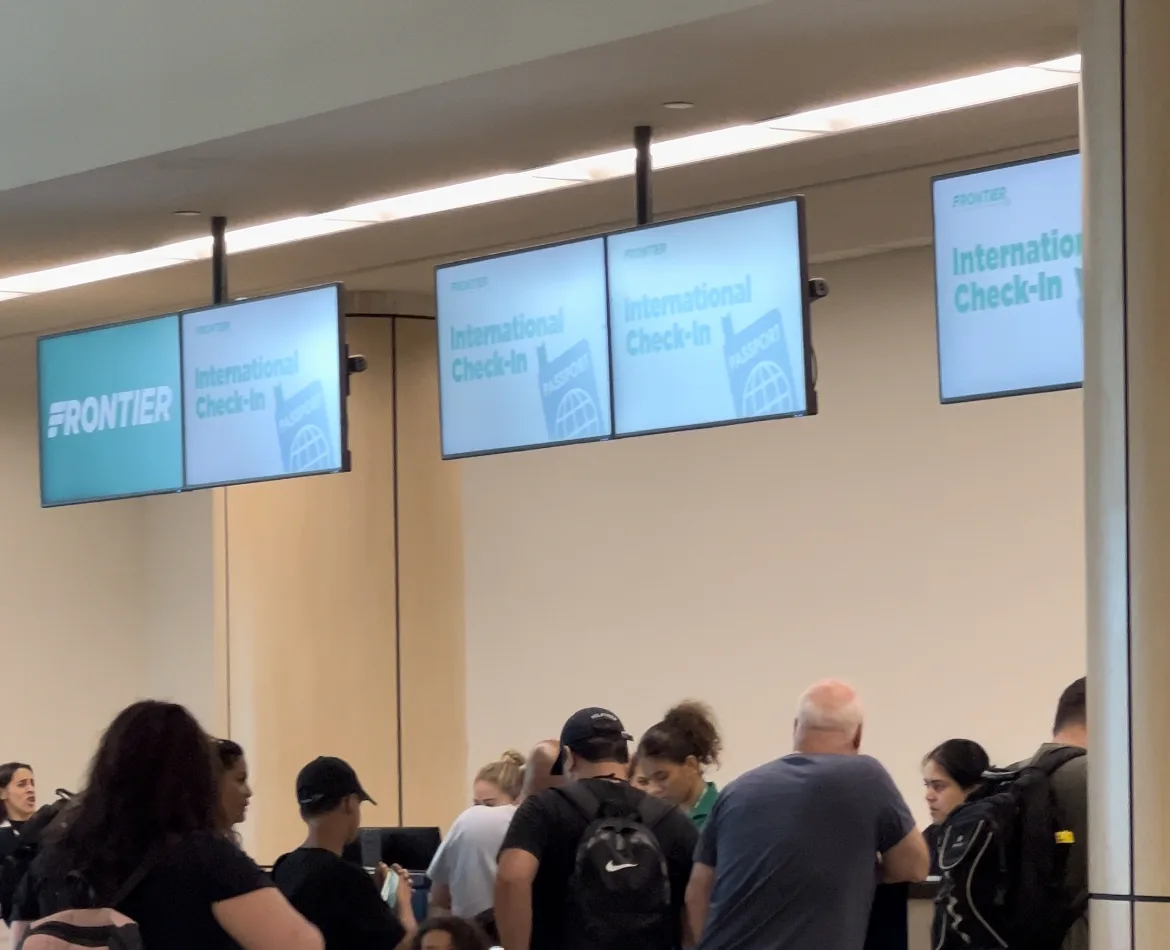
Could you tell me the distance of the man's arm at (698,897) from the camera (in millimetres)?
4637

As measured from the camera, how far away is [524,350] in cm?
615

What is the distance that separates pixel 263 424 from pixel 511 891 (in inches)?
102

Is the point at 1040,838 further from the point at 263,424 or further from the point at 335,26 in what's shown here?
the point at 263,424

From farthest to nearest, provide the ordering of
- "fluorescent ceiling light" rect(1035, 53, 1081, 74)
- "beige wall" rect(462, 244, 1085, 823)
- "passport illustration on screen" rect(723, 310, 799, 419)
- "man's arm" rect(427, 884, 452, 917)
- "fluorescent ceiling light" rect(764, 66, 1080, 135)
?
"beige wall" rect(462, 244, 1085, 823) < "man's arm" rect(427, 884, 452, 917) < "passport illustration on screen" rect(723, 310, 799, 419) < "fluorescent ceiling light" rect(764, 66, 1080, 135) < "fluorescent ceiling light" rect(1035, 53, 1081, 74)

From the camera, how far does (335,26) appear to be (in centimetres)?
558

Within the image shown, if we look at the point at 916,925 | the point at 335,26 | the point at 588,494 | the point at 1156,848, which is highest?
the point at 335,26

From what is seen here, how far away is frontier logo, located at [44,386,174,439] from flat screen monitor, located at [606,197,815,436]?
1926 mm

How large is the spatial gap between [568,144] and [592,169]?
1.38 feet

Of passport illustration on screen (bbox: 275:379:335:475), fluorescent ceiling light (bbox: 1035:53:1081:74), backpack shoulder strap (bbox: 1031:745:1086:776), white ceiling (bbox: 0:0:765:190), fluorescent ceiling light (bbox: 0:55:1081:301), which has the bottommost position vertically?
backpack shoulder strap (bbox: 1031:745:1086:776)

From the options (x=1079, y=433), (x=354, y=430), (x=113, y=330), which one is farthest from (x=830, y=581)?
(x=113, y=330)

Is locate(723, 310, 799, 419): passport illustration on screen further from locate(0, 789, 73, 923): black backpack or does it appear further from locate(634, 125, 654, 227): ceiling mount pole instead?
locate(0, 789, 73, 923): black backpack

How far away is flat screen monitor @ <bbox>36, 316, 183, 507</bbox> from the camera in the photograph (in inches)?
277

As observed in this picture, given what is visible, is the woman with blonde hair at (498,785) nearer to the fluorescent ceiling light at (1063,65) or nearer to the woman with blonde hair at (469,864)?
the woman with blonde hair at (469,864)

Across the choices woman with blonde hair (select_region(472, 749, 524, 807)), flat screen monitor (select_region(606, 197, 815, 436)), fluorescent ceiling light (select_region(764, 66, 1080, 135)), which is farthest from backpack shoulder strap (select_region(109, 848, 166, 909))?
woman with blonde hair (select_region(472, 749, 524, 807))
